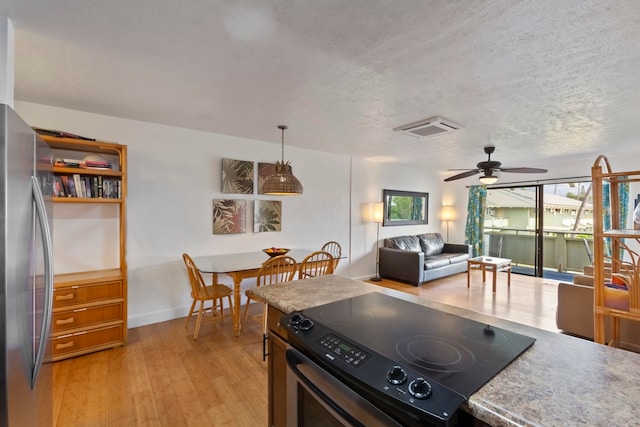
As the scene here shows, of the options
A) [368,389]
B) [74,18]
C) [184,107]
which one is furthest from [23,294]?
[184,107]

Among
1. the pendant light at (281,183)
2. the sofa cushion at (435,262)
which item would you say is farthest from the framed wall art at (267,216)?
the sofa cushion at (435,262)

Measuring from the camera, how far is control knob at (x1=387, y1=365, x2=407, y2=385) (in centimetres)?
79

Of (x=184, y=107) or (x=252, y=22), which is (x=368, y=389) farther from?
(x=184, y=107)

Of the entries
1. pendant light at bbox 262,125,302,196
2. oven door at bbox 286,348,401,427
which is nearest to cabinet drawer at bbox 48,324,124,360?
pendant light at bbox 262,125,302,196

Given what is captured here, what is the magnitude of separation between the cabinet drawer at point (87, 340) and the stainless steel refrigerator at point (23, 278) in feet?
4.60

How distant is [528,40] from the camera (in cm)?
165

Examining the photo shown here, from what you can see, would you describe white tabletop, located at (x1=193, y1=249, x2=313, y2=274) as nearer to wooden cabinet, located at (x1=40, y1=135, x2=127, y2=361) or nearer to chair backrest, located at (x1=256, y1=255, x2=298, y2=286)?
chair backrest, located at (x1=256, y1=255, x2=298, y2=286)

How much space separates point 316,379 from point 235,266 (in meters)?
2.33

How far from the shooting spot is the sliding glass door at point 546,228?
5660 mm

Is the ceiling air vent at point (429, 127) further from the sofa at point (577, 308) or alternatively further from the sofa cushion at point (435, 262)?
the sofa cushion at point (435, 262)

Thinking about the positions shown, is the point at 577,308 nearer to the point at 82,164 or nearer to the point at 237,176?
the point at 237,176

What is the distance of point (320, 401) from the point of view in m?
0.99

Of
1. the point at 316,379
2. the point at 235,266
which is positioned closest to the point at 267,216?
the point at 235,266

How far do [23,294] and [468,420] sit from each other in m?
1.59
